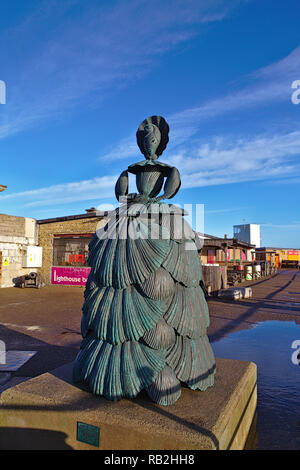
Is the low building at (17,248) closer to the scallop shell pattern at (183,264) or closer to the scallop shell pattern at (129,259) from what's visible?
the scallop shell pattern at (129,259)

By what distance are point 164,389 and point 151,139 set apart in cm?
245

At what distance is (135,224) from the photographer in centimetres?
291

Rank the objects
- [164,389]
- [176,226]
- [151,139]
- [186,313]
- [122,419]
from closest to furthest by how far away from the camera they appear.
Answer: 1. [122,419]
2. [164,389]
3. [186,313]
4. [176,226]
5. [151,139]

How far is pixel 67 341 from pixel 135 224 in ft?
15.7

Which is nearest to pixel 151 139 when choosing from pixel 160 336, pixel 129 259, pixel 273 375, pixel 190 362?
pixel 129 259

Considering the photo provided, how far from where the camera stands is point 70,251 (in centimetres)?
1717

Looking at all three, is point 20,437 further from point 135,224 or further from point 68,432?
point 135,224

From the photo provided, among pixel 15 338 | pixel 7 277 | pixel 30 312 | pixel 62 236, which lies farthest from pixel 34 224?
pixel 15 338

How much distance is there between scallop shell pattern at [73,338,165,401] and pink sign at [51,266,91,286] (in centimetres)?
1411

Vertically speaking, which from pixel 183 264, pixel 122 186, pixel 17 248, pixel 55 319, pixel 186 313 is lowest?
pixel 55 319

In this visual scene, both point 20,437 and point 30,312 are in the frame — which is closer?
point 20,437

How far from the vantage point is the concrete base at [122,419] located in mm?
2162

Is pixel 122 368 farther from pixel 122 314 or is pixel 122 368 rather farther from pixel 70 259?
pixel 70 259

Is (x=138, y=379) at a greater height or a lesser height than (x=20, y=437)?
greater
